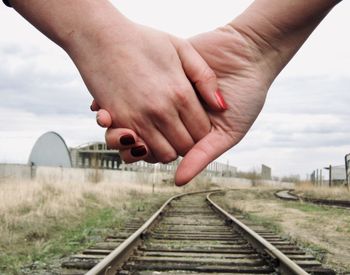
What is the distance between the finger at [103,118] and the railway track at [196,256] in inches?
90.9

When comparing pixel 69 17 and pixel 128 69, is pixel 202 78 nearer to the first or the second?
pixel 128 69

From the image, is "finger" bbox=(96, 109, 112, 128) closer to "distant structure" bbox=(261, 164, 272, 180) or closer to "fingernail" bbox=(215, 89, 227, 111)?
"fingernail" bbox=(215, 89, 227, 111)

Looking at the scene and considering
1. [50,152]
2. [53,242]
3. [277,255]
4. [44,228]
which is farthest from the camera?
[50,152]

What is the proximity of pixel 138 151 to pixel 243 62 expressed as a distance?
597 mm

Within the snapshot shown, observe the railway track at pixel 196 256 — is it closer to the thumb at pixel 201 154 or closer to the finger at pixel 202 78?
the thumb at pixel 201 154

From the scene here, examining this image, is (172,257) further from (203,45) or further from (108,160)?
(108,160)

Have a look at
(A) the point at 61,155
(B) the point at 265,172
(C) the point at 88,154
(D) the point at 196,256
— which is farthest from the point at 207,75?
(B) the point at 265,172

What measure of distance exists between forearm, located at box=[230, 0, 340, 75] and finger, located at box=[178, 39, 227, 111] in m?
0.23

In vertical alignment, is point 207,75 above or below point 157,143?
above

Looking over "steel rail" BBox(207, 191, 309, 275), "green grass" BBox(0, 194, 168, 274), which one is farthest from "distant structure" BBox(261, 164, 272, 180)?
"steel rail" BBox(207, 191, 309, 275)

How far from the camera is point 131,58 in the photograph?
2.01 m

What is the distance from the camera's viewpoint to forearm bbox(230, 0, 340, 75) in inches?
77.1

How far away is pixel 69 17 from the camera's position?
6.44 feet

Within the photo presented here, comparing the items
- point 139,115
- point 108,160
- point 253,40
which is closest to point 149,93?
point 139,115
